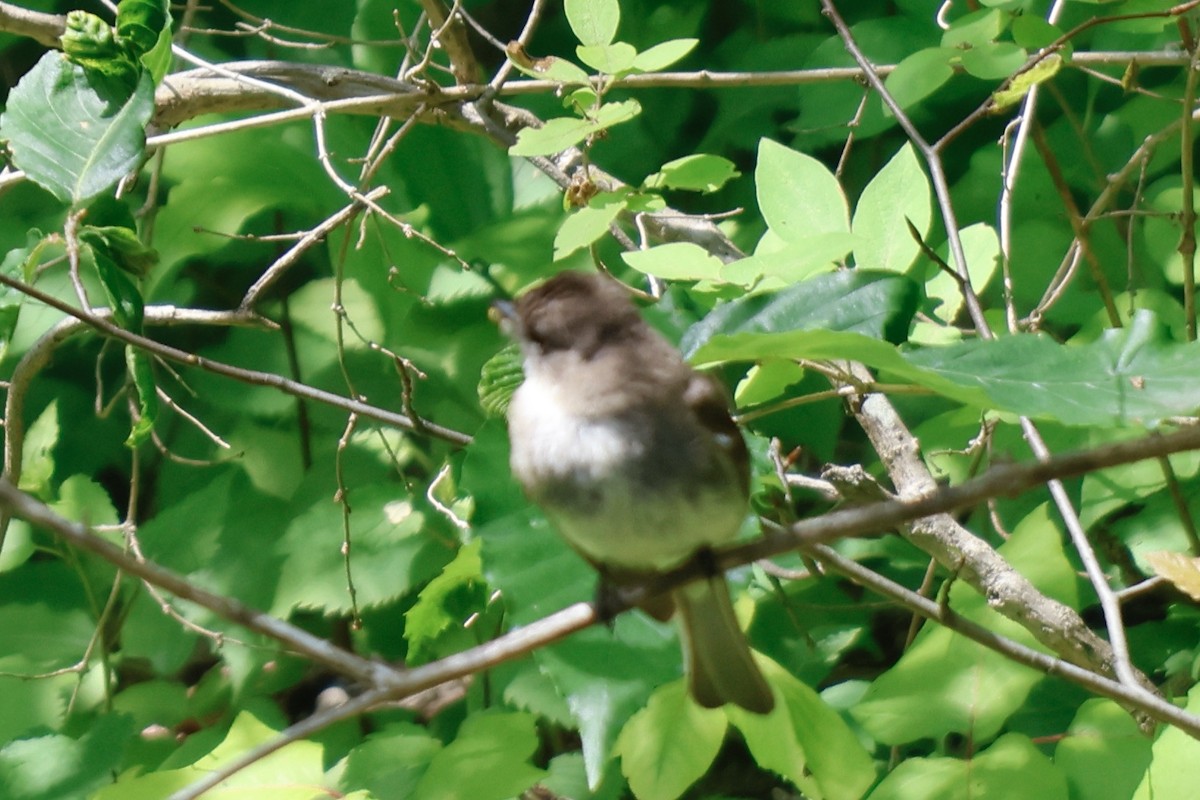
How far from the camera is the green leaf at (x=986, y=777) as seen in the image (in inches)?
56.1

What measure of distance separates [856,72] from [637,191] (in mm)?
630

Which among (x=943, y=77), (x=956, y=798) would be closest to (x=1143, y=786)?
(x=956, y=798)

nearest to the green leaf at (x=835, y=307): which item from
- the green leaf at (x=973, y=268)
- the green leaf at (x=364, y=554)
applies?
the green leaf at (x=973, y=268)

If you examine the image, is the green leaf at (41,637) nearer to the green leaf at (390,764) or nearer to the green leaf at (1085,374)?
the green leaf at (390,764)

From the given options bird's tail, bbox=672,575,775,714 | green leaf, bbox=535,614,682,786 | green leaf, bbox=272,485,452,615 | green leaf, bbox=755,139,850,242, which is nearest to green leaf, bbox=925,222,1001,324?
green leaf, bbox=755,139,850,242

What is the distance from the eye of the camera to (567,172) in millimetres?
2230

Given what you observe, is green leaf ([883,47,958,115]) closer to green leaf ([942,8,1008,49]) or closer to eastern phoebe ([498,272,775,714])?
green leaf ([942,8,1008,49])

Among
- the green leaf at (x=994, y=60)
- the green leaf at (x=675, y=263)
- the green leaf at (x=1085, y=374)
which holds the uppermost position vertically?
the green leaf at (x=994, y=60)

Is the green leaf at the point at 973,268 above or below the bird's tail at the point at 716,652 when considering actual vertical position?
above

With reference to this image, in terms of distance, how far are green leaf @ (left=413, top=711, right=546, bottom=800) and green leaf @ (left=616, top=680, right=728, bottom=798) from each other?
0.16 metres

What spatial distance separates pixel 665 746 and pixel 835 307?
0.57m

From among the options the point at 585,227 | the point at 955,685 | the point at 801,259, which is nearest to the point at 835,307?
the point at 801,259

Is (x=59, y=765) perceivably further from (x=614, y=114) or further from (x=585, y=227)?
(x=614, y=114)

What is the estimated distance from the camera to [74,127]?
1510 millimetres
